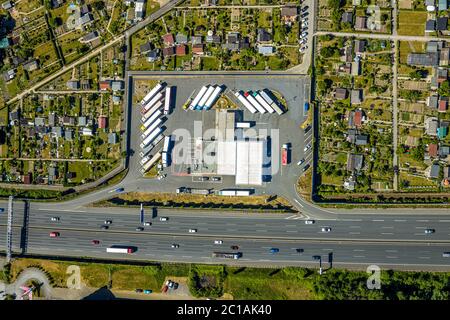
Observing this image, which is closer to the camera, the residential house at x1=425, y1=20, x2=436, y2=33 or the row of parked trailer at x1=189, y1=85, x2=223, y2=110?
the residential house at x1=425, y1=20, x2=436, y2=33

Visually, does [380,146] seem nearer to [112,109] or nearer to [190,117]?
[190,117]

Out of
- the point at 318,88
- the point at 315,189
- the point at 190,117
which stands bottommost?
the point at 315,189

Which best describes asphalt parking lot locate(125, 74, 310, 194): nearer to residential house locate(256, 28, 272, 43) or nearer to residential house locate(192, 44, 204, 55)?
residential house locate(192, 44, 204, 55)

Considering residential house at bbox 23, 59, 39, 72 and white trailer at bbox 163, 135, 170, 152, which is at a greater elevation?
residential house at bbox 23, 59, 39, 72

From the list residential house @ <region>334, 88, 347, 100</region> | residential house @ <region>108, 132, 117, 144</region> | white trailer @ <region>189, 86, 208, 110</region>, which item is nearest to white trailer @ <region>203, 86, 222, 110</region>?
white trailer @ <region>189, 86, 208, 110</region>

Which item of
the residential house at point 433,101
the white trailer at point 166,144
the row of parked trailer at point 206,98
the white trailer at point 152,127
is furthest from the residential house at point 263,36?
the residential house at point 433,101

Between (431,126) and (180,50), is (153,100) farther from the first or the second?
(431,126)
